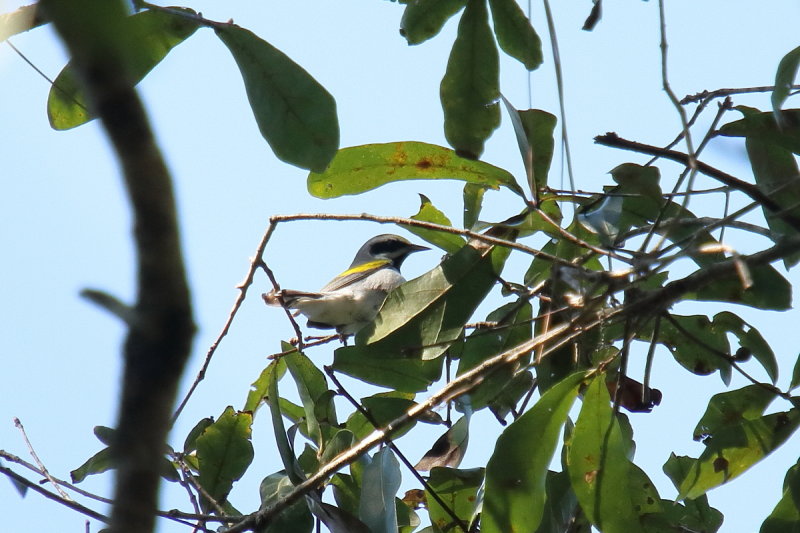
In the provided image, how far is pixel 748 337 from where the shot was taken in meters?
3.20

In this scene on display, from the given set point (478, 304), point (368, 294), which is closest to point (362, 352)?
point (478, 304)

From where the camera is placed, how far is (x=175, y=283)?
0.68m

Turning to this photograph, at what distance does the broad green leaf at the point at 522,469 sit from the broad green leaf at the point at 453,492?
44 centimetres

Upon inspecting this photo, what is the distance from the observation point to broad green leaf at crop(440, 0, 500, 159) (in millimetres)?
3049

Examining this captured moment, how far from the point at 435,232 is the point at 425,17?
777mm

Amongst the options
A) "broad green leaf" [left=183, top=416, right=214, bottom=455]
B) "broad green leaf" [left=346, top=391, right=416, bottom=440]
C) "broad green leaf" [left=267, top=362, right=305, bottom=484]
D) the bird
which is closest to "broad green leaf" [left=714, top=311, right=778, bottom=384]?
"broad green leaf" [left=346, top=391, right=416, bottom=440]

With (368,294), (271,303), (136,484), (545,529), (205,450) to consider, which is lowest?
(136,484)

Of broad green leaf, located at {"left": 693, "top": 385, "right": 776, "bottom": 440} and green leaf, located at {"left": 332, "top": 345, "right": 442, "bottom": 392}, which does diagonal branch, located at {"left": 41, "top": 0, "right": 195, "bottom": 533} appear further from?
broad green leaf, located at {"left": 693, "top": 385, "right": 776, "bottom": 440}

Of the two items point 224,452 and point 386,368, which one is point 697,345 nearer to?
point 386,368

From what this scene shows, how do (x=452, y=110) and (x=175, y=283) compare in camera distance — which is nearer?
(x=175, y=283)

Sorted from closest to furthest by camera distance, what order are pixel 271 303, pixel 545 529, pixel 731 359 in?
pixel 731 359 → pixel 545 529 → pixel 271 303

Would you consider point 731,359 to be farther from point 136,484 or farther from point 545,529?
point 136,484

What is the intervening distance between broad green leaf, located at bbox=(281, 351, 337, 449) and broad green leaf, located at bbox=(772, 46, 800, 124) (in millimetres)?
1767

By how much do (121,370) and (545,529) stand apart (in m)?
2.46
